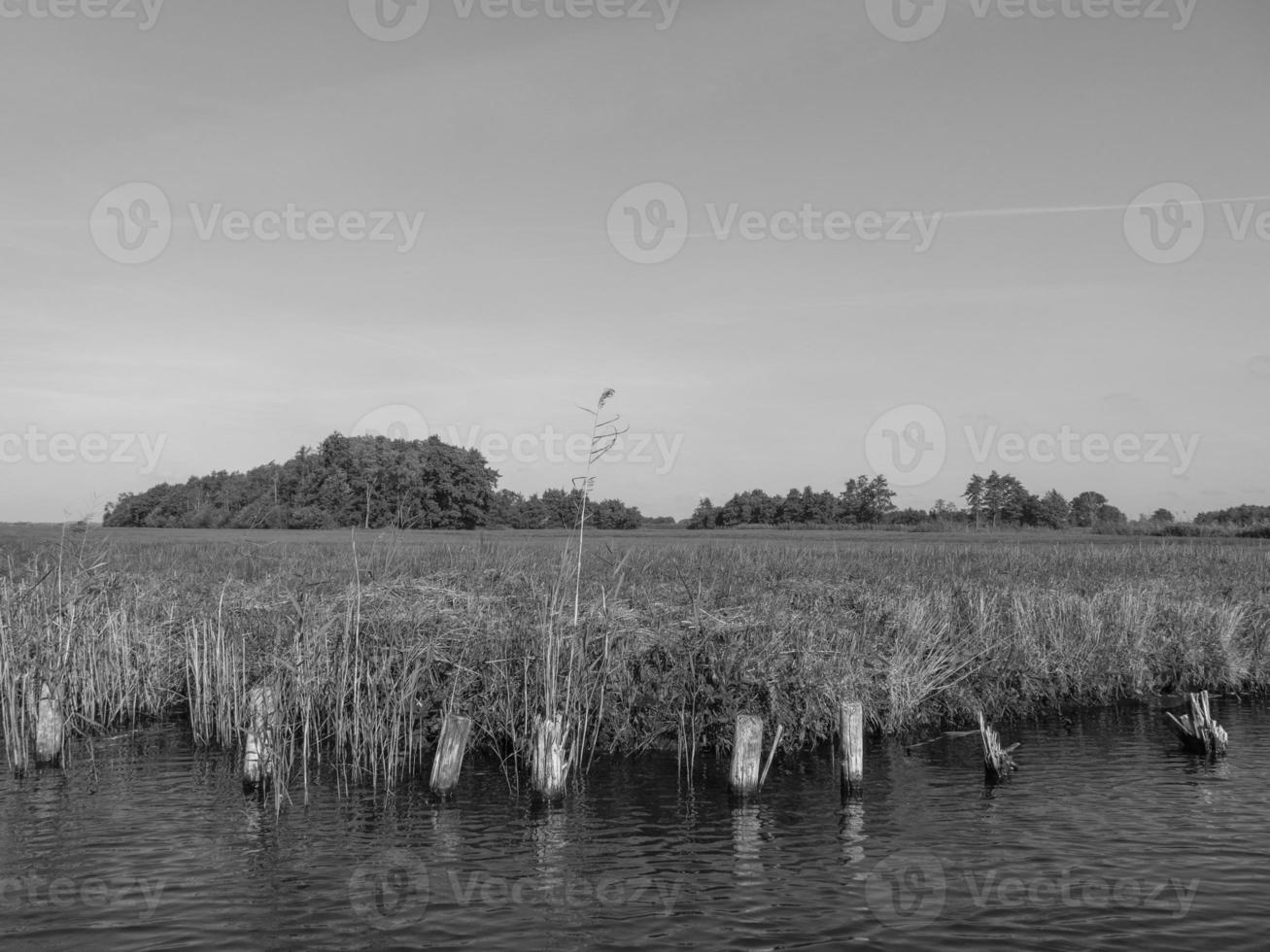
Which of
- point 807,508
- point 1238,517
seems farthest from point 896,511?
point 1238,517

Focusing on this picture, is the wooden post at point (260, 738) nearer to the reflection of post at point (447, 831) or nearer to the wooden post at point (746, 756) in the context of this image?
the reflection of post at point (447, 831)

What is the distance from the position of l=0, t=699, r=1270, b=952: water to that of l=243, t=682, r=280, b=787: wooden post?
1.42 ft

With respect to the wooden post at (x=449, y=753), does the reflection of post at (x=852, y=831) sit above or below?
below

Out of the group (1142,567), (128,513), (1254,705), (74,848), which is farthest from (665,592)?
(128,513)

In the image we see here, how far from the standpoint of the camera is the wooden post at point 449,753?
38.1ft

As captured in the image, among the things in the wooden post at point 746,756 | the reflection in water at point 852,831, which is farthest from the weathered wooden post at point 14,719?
the reflection in water at point 852,831

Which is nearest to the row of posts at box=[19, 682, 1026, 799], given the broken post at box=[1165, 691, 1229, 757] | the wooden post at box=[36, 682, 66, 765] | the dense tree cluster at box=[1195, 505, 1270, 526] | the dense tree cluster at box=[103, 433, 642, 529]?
the wooden post at box=[36, 682, 66, 765]

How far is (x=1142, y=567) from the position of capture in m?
29.6

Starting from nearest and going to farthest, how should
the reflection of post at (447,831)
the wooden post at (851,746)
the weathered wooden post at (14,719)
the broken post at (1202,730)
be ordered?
the reflection of post at (447,831)
the wooden post at (851,746)
the weathered wooden post at (14,719)
the broken post at (1202,730)

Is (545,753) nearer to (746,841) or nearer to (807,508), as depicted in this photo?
(746,841)

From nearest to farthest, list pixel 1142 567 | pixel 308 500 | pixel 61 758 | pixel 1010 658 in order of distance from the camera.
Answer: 1. pixel 61 758
2. pixel 1010 658
3. pixel 1142 567
4. pixel 308 500

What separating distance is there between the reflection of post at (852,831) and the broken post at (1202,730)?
242 inches

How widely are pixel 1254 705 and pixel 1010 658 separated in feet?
17.9

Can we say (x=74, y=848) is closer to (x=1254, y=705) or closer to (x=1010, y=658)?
(x=1010, y=658)
